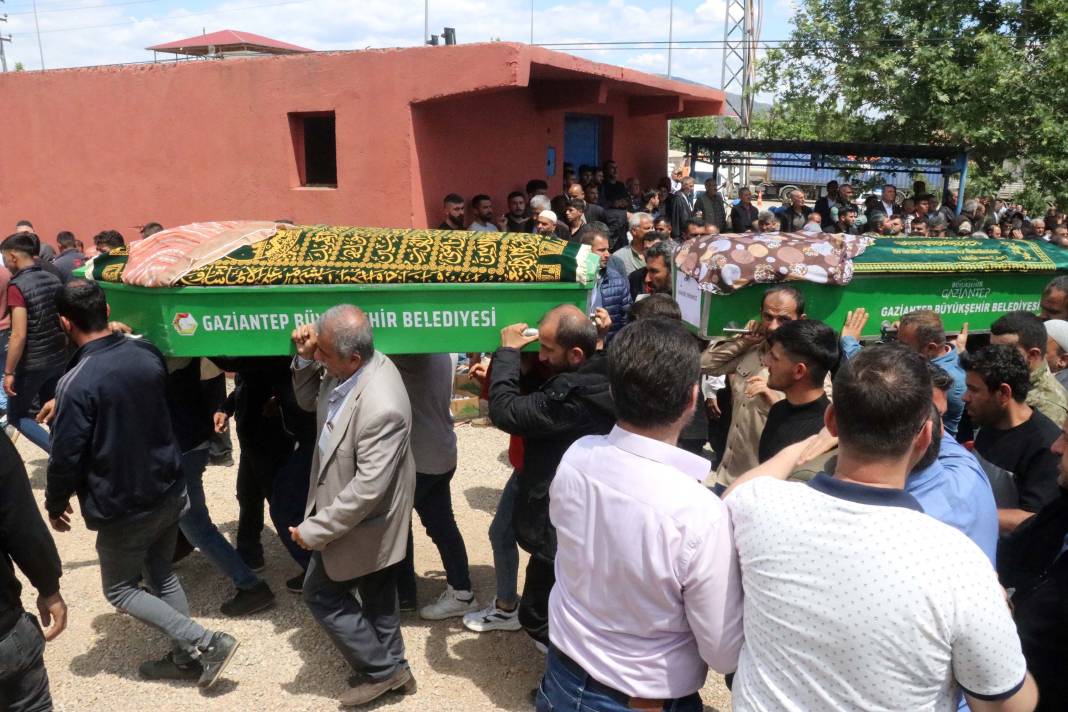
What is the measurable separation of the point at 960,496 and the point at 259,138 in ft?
27.4

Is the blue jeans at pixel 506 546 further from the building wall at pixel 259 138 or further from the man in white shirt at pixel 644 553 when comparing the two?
the building wall at pixel 259 138

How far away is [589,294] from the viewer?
342 centimetres

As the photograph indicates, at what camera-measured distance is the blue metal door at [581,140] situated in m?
11.1

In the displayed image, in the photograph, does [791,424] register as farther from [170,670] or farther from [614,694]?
[170,670]

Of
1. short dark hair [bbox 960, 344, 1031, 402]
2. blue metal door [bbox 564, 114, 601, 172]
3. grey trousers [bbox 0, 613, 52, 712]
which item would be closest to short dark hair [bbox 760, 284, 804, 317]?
short dark hair [bbox 960, 344, 1031, 402]

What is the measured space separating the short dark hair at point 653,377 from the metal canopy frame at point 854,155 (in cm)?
1124

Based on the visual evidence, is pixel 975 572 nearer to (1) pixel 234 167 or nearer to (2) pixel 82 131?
(1) pixel 234 167

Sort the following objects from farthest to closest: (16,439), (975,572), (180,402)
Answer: (16,439) → (180,402) → (975,572)

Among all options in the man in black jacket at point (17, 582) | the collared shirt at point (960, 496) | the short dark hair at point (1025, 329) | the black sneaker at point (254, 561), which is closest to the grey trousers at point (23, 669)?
the man in black jacket at point (17, 582)

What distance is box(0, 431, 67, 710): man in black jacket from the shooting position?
8.00 feet

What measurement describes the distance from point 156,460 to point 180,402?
64cm

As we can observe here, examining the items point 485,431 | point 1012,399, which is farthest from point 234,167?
point 1012,399

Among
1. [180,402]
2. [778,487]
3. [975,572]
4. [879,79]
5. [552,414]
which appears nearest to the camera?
[975,572]

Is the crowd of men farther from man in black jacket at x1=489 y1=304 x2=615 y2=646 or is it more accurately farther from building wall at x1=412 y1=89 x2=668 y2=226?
building wall at x1=412 y1=89 x2=668 y2=226
